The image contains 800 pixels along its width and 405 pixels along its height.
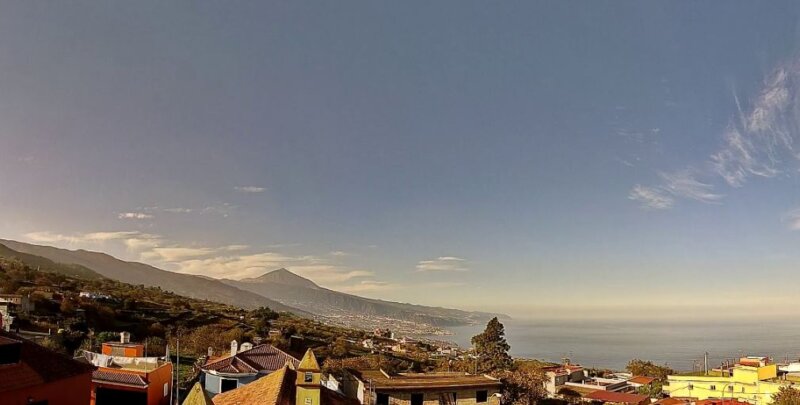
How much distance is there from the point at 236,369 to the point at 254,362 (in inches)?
76.4

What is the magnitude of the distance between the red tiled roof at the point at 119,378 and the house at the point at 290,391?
2588mm

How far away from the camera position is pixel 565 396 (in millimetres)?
36750

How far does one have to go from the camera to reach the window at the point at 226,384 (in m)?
22.8

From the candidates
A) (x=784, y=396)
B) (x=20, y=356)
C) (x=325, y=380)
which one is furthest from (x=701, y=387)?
(x=20, y=356)

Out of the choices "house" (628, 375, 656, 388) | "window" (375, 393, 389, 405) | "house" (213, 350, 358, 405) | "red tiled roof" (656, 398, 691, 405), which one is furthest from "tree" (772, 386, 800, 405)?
"house" (213, 350, 358, 405)

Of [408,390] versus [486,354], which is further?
[486,354]

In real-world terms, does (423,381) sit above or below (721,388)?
above

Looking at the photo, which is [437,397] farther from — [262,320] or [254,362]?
[262,320]

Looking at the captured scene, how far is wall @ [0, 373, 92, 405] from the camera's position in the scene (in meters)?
13.7

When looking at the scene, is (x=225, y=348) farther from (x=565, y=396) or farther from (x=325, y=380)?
(x=565, y=396)

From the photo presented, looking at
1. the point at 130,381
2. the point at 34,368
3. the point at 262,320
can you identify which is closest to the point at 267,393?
the point at 130,381

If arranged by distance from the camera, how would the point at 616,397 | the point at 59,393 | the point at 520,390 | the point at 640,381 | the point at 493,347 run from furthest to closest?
the point at 493,347
the point at 640,381
the point at 616,397
the point at 520,390
the point at 59,393

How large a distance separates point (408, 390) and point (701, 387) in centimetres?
2613

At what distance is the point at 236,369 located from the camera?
23.6m
